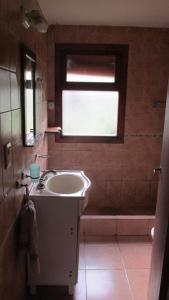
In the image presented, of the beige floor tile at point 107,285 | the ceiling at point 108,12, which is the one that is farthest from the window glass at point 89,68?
the beige floor tile at point 107,285

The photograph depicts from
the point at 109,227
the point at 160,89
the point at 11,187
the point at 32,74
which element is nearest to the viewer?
the point at 11,187

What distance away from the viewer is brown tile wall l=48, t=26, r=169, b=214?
9.14 ft

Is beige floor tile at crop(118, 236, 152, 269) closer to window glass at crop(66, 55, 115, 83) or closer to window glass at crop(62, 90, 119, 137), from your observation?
window glass at crop(62, 90, 119, 137)

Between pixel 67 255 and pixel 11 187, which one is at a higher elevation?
pixel 11 187

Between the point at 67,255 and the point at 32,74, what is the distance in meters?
1.38

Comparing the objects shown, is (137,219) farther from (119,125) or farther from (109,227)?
(119,125)

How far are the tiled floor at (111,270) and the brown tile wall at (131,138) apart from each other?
478 mm

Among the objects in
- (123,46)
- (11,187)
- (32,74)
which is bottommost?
(11,187)

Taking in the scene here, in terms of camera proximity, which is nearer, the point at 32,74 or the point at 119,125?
the point at 32,74

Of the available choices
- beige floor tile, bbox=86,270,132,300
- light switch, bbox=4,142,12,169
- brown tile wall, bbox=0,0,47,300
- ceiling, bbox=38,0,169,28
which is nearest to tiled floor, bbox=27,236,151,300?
beige floor tile, bbox=86,270,132,300

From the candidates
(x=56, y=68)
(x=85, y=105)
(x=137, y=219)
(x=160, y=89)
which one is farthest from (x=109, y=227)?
(x=56, y=68)

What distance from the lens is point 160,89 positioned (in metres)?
2.93

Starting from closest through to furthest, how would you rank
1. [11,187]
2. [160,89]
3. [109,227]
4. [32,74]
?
[11,187] → [32,74] → [109,227] → [160,89]

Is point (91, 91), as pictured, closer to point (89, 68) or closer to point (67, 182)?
point (89, 68)
